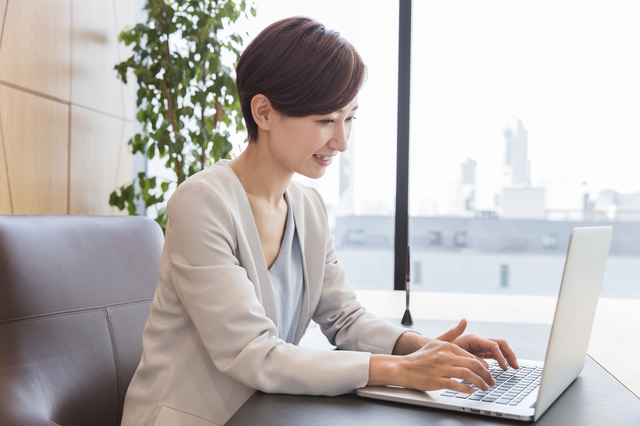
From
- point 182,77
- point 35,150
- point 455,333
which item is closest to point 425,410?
point 455,333

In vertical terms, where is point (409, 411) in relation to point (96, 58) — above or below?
below

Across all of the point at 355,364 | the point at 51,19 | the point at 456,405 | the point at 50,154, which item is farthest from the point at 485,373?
the point at 51,19

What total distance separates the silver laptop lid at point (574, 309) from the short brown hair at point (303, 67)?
51 cm

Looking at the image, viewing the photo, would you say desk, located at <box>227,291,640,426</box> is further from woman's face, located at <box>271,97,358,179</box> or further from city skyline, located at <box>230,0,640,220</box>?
city skyline, located at <box>230,0,640,220</box>

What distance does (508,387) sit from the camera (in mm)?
761

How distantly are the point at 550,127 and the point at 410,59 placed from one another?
Answer: 111 centimetres

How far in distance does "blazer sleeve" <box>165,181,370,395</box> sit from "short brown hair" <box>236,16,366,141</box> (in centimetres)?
23

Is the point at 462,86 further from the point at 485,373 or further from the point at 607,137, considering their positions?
the point at 485,373

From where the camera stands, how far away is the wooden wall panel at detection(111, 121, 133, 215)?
2408mm

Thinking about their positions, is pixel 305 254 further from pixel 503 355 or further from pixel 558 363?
pixel 558 363

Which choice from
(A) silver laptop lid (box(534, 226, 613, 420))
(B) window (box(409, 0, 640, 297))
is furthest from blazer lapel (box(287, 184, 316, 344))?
(B) window (box(409, 0, 640, 297))

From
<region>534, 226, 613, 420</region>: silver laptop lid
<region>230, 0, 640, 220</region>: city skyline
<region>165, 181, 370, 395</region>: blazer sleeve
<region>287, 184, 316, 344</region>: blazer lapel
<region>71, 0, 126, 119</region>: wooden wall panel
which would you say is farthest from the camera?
<region>230, 0, 640, 220</region>: city skyline

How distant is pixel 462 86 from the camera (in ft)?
9.75

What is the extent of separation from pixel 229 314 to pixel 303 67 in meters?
0.47
